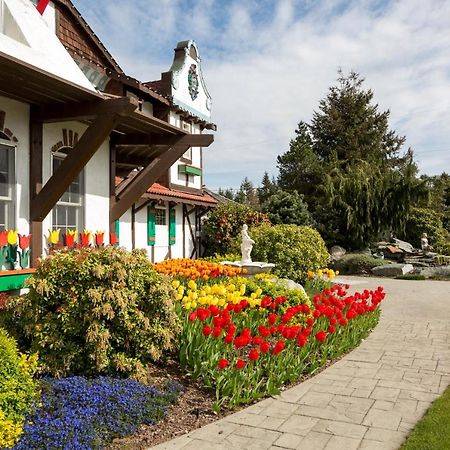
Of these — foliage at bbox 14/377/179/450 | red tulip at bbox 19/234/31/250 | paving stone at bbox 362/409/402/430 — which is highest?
red tulip at bbox 19/234/31/250

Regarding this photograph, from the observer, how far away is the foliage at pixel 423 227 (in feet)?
83.1

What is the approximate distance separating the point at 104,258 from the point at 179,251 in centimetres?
→ 1209

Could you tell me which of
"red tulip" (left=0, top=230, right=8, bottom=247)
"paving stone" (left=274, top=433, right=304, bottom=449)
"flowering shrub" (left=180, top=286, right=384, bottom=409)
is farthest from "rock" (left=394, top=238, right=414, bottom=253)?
"paving stone" (left=274, top=433, right=304, bottom=449)

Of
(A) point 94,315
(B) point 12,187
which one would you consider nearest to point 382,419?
(A) point 94,315

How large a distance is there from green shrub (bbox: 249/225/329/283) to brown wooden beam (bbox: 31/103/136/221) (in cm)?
698

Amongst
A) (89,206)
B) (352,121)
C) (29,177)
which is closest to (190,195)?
(89,206)

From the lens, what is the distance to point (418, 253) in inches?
869

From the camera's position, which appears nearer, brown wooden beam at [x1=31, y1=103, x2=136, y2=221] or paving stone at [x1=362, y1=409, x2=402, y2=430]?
paving stone at [x1=362, y1=409, x2=402, y2=430]

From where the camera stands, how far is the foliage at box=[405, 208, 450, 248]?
25328 mm

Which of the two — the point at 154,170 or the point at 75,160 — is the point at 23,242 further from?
the point at 154,170

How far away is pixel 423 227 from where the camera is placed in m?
25.5

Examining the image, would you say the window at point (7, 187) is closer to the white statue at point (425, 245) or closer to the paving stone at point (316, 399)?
the paving stone at point (316, 399)

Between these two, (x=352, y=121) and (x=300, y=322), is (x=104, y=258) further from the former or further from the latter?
(x=352, y=121)

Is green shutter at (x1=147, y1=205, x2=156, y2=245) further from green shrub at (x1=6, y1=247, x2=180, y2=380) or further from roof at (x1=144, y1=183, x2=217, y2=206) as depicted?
green shrub at (x1=6, y1=247, x2=180, y2=380)
